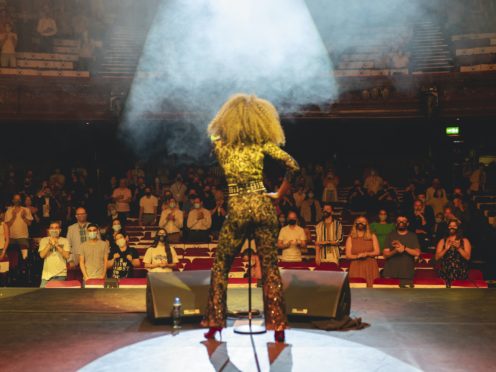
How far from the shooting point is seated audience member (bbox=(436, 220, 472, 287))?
8.16m

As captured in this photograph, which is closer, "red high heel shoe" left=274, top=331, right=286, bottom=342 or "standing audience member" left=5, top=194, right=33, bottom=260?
"red high heel shoe" left=274, top=331, right=286, bottom=342

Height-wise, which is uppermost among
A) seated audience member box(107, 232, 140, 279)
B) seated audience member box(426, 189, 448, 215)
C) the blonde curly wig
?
the blonde curly wig

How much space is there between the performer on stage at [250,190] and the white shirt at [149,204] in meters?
8.99

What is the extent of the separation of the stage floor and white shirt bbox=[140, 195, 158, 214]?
742 centimetres

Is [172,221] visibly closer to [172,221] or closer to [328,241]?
[172,221]

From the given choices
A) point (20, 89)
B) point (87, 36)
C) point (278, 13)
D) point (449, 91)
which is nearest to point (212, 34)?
point (278, 13)

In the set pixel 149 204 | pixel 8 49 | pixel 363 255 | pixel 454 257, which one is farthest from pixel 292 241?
pixel 8 49

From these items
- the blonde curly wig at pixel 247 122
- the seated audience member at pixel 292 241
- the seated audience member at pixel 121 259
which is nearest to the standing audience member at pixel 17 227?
the seated audience member at pixel 121 259

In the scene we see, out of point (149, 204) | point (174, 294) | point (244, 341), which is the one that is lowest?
point (244, 341)

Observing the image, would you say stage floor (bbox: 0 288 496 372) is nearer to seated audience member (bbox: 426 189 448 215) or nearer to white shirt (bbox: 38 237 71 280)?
white shirt (bbox: 38 237 71 280)

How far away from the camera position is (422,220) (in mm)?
11656

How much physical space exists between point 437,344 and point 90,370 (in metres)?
2.14

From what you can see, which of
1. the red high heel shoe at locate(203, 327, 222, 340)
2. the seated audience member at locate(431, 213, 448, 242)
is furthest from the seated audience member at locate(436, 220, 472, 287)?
the red high heel shoe at locate(203, 327, 222, 340)

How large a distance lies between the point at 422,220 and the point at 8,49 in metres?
10.2
